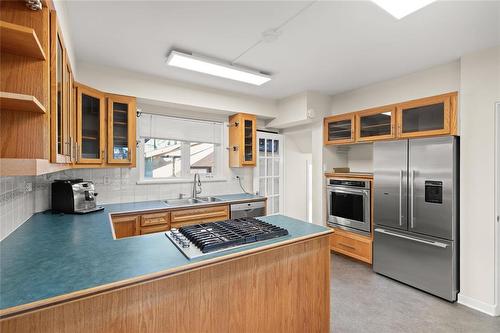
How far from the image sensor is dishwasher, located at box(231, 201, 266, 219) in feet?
11.5

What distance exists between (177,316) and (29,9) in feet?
5.39

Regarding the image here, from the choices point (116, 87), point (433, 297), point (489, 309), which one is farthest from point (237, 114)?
point (489, 309)

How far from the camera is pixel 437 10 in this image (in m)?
1.81

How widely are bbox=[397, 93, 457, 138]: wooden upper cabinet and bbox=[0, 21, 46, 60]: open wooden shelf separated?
344 centimetres

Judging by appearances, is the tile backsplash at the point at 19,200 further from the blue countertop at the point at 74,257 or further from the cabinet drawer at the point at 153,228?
the cabinet drawer at the point at 153,228

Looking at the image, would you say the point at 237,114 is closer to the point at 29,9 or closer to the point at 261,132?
the point at 261,132

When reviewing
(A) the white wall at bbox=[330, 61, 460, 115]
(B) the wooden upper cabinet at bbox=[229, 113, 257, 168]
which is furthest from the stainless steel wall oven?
(B) the wooden upper cabinet at bbox=[229, 113, 257, 168]

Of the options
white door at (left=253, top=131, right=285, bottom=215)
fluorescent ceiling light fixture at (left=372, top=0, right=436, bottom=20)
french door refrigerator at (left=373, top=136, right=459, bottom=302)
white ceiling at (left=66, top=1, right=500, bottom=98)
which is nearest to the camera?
fluorescent ceiling light fixture at (left=372, top=0, right=436, bottom=20)

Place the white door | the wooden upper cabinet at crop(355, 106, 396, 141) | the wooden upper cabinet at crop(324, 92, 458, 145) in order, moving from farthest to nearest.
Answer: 1. the white door
2. the wooden upper cabinet at crop(355, 106, 396, 141)
3. the wooden upper cabinet at crop(324, 92, 458, 145)

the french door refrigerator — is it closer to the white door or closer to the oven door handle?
the oven door handle

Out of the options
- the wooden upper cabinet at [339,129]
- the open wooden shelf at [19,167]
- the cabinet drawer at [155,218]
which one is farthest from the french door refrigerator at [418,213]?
the open wooden shelf at [19,167]

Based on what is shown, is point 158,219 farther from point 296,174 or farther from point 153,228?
point 296,174

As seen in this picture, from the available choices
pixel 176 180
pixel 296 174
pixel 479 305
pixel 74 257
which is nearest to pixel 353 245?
pixel 479 305

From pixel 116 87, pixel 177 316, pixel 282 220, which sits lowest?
pixel 177 316
